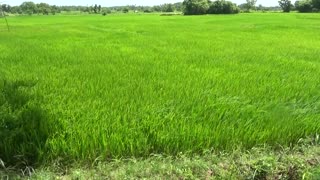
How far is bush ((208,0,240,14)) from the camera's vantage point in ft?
169

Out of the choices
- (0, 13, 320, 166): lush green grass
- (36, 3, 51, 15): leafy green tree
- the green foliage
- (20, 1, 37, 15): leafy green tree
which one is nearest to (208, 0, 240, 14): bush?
(20, 1, 37, 15): leafy green tree

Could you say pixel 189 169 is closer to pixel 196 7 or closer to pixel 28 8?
pixel 196 7

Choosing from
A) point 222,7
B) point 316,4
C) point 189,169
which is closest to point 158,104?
point 189,169

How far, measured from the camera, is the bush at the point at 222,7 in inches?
2023

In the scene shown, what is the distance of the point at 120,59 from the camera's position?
285 inches

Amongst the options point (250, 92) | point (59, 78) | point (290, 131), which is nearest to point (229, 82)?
point (250, 92)

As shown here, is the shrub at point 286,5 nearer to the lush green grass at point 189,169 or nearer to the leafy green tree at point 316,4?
the leafy green tree at point 316,4

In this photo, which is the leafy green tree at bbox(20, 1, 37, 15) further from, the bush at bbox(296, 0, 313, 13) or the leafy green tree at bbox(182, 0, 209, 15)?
the bush at bbox(296, 0, 313, 13)

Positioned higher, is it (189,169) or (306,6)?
(306,6)

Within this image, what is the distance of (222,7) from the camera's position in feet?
170

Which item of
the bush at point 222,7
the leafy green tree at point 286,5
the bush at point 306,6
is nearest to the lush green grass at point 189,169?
the bush at point 222,7

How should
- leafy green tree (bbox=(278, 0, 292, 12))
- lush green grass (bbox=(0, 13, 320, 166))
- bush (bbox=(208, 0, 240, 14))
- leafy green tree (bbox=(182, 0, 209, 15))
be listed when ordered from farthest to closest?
1. leafy green tree (bbox=(278, 0, 292, 12))
2. leafy green tree (bbox=(182, 0, 209, 15))
3. bush (bbox=(208, 0, 240, 14))
4. lush green grass (bbox=(0, 13, 320, 166))

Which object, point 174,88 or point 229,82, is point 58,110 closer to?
point 174,88

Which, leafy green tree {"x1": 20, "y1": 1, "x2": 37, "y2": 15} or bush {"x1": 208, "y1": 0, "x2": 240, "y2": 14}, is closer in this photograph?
bush {"x1": 208, "y1": 0, "x2": 240, "y2": 14}
